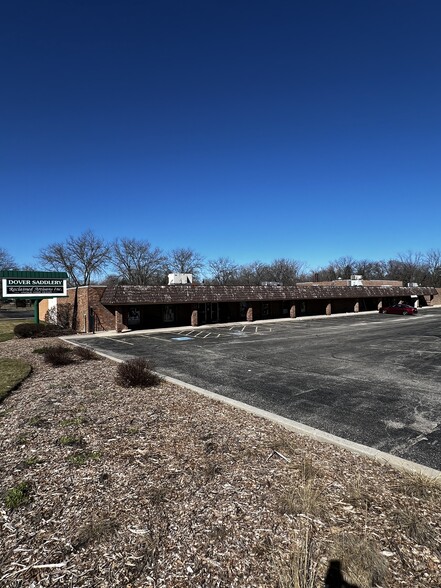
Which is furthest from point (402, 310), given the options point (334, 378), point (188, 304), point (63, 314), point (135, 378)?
point (135, 378)

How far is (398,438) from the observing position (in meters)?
5.80

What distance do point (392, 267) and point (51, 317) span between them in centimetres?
8753

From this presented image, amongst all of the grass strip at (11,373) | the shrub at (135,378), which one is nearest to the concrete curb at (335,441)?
the shrub at (135,378)

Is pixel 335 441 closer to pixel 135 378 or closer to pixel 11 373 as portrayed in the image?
pixel 135 378

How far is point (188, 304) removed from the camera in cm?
3052

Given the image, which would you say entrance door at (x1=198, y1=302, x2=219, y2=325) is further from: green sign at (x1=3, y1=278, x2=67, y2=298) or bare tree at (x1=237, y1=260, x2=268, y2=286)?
bare tree at (x1=237, y1=260, x2=268, y2=286)

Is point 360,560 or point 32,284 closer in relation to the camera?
point 360,560

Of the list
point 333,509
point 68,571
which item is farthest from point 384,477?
point 68,571

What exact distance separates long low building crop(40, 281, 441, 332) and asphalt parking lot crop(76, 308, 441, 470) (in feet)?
19.1

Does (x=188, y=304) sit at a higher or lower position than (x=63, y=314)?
higher

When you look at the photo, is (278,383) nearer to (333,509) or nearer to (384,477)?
(384,477)

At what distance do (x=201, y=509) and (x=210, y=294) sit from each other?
2521cm

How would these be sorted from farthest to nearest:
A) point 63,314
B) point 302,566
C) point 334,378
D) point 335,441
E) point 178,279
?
point 178,279 → point 63,314 → point 334,378 → point 335,441 → point 302,566

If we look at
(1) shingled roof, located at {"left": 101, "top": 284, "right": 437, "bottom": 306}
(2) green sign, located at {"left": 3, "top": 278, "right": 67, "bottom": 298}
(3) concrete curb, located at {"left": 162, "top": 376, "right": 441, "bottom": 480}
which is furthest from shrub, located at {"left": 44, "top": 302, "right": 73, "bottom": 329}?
(3) concrete curb, located at {"left": 162, "top": 376, "right": 441, "bottom": 480}
